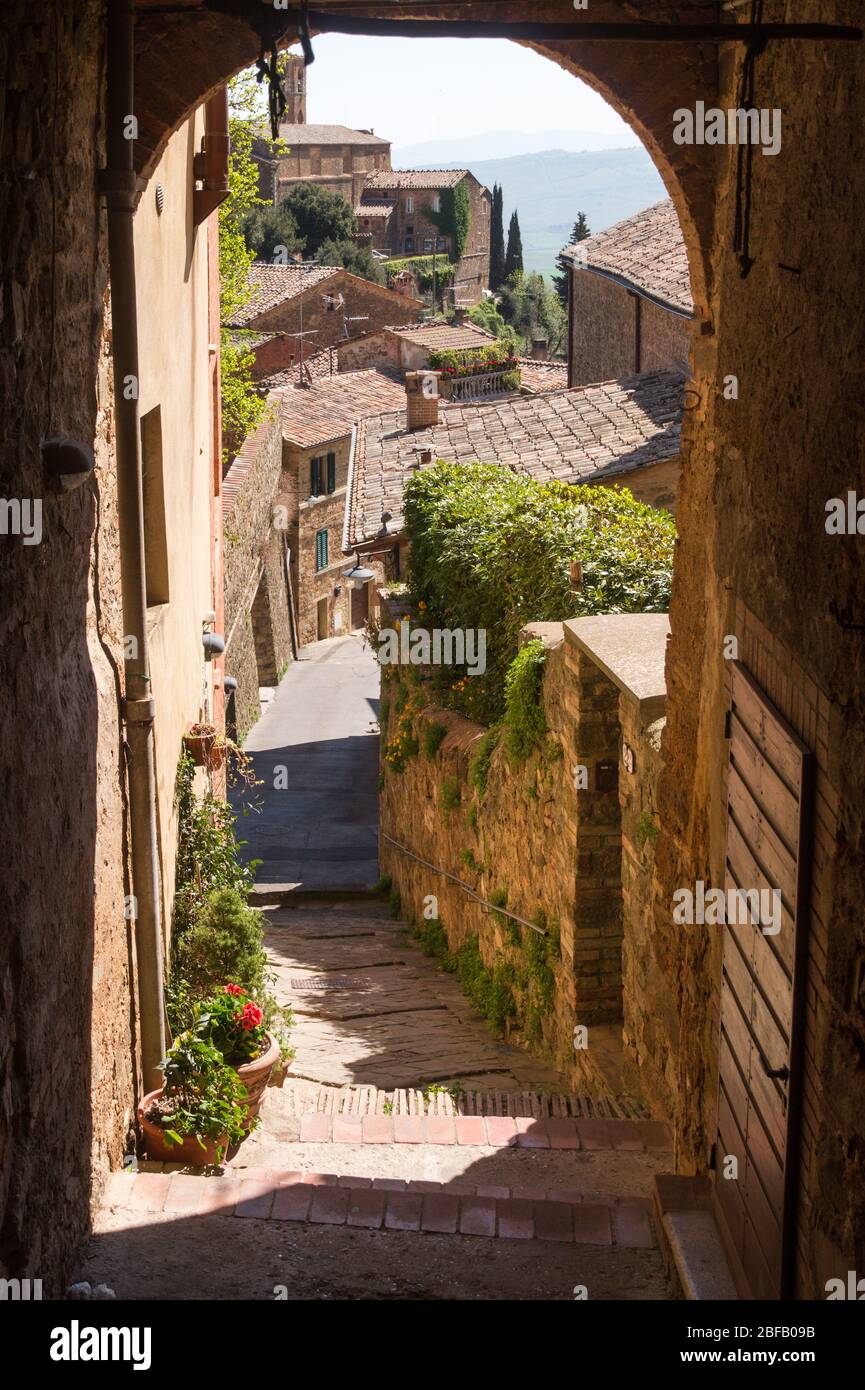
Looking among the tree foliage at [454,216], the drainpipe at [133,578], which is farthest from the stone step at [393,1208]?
the tree foliage at [454,216]

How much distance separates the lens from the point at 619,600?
10328 mm

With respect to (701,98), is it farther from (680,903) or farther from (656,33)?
(680,903)

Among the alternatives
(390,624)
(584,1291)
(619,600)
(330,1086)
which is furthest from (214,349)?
(584,1291)

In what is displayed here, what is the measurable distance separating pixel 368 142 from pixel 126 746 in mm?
84855

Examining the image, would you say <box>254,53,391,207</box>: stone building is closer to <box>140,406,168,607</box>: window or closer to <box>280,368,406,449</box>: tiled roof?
<box>280,368,406,449</box>: tiled roof

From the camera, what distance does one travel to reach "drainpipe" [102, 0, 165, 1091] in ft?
18.8

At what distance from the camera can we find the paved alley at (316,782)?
16.9 metres

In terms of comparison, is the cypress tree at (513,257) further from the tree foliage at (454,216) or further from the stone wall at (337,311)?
the stone wall at (337,311)

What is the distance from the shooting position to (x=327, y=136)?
84.1 metres

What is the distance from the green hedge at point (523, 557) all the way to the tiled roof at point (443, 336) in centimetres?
2761

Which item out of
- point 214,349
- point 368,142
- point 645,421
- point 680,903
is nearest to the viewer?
point 680,903

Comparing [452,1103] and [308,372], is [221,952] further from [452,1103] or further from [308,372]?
[308,372]

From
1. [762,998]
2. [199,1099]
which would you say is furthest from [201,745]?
[762,998]

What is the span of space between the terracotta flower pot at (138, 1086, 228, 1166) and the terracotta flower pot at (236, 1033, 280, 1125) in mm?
554
